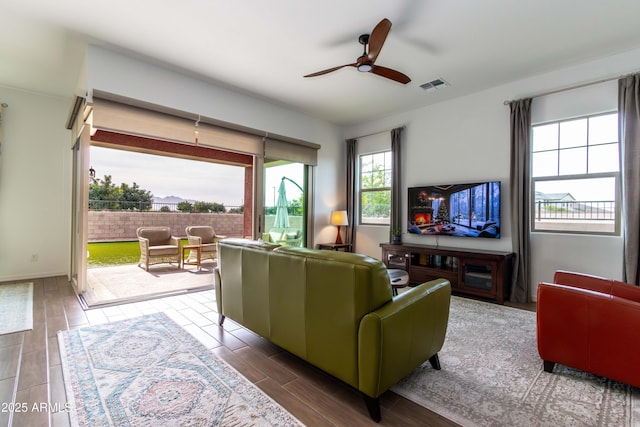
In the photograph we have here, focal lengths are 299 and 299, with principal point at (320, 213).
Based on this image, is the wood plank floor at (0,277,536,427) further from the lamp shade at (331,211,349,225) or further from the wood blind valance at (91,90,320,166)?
the lamp shade at (331,211,349,225)

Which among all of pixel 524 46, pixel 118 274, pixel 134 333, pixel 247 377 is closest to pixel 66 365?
pixel 134 333

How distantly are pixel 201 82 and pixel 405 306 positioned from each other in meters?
3.76

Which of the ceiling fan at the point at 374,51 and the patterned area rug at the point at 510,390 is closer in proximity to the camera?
the patterned area rug at the point at 510,390

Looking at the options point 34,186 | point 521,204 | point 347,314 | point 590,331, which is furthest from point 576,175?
point 34,186

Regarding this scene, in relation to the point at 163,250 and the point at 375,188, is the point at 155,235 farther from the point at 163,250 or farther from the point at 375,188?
the point at 375,188

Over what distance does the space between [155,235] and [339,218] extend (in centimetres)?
383

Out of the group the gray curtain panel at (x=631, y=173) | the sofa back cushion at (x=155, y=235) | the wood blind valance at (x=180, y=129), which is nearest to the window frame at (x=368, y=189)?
the wood blind valance at (x=180, y=129)

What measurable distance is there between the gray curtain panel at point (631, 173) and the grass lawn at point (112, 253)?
25.1ft

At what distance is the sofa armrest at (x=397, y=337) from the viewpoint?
4.88ft

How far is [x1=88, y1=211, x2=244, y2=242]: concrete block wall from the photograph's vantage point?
25.8ft

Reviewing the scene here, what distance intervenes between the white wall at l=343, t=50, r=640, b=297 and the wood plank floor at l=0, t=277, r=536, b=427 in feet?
10.0

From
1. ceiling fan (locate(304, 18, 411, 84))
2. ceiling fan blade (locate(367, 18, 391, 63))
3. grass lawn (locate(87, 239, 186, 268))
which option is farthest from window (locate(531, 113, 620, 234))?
grass lawn (locate(87, 239, 186, 268))

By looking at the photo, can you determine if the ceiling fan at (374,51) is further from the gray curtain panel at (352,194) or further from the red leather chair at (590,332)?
the gray curtain panel at (352,194)

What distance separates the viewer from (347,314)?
160 centimetres
